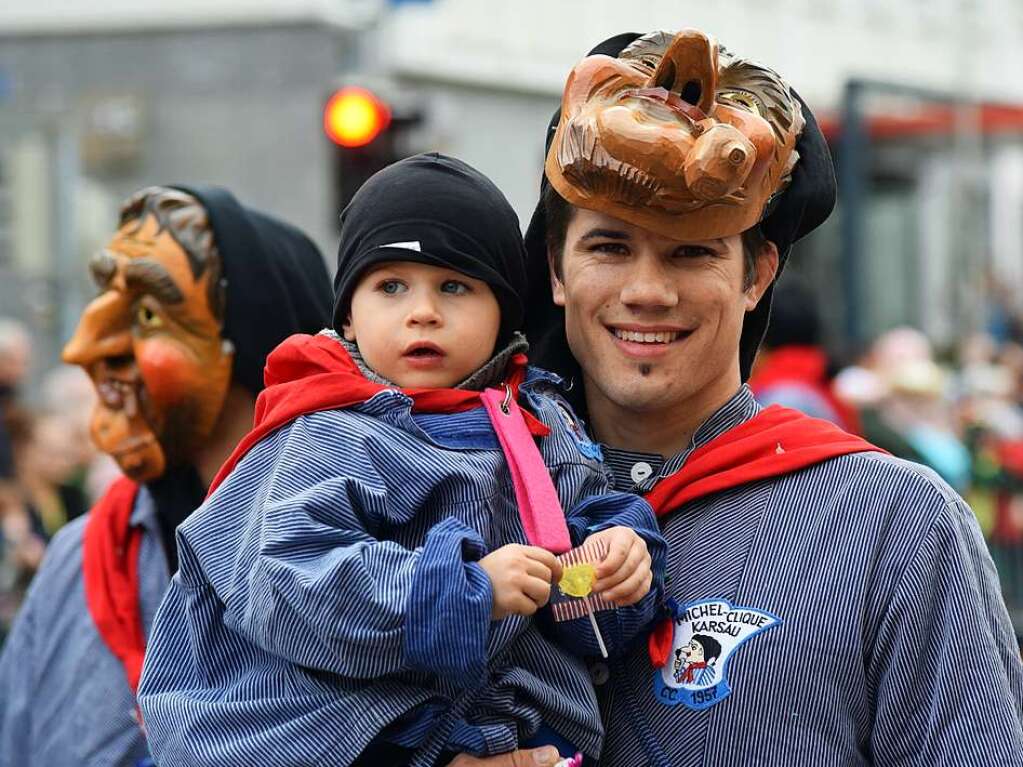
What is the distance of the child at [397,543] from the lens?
8.75 feet

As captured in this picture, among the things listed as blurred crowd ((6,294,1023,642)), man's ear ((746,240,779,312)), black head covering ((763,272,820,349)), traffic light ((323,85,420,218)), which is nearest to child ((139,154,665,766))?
man's ear ((746,240,779,312))


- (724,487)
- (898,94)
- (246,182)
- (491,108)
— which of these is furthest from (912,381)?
(491,108)

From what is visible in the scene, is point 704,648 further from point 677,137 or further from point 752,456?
point 677,137

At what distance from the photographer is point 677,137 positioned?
2.89 metres

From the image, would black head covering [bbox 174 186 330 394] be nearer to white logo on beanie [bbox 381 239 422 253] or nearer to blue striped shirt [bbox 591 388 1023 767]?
white logo on beanie [bbox 381 239 422 253]

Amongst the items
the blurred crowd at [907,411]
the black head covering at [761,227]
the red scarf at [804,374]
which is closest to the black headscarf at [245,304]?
the black head covering at [761,227]

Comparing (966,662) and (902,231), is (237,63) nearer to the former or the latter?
(902,231)

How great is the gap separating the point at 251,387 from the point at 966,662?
188cm

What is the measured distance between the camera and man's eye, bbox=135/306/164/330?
161 inches

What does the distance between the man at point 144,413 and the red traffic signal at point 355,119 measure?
5862mm

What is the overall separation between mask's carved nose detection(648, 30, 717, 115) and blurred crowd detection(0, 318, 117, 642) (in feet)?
14.6

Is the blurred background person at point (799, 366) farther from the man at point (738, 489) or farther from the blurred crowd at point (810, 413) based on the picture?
the man at point (738, 489)

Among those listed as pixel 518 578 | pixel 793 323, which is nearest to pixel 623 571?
pixel 518 578

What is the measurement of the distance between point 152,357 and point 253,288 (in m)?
0.27
